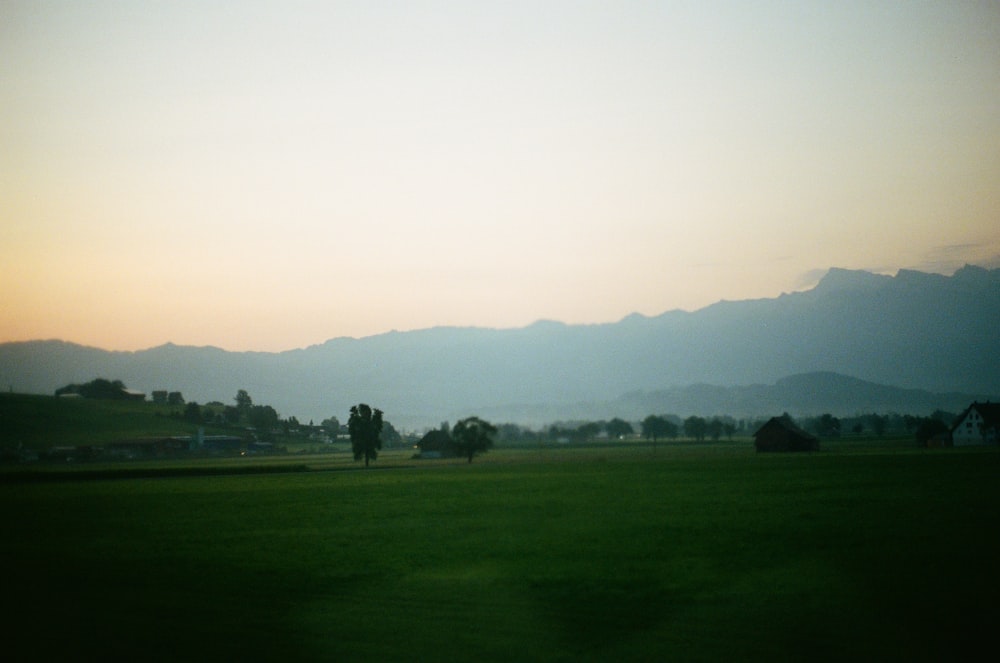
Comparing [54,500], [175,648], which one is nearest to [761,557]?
[175,648]

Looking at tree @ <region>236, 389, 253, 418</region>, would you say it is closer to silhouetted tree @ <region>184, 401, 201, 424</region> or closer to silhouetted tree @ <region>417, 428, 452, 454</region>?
silhouetted tree @ <region>184, 401, 201, 424</region>

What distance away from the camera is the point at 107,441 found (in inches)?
4134

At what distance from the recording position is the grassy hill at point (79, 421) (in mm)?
97438

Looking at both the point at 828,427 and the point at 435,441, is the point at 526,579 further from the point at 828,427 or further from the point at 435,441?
the point at 828,427

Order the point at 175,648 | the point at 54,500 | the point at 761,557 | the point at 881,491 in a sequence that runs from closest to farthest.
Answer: the point at 175,648 → the point at 761,557 → the point at 881,491 → the point at 54,500

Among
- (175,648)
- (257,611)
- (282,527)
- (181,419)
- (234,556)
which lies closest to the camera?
(175,648)

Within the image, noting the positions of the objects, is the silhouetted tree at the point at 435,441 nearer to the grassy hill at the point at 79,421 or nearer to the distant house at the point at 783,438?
the grassy hill at the point at 79,421

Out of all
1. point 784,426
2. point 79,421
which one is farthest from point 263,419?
point 784,426

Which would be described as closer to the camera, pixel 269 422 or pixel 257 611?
pixel 257 611

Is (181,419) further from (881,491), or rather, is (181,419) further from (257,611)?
(257,611)

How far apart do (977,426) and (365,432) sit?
73.2 metres

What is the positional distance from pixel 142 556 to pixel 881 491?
28.3 m

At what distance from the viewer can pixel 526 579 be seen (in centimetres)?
1892

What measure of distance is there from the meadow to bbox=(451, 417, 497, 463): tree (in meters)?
68.8
